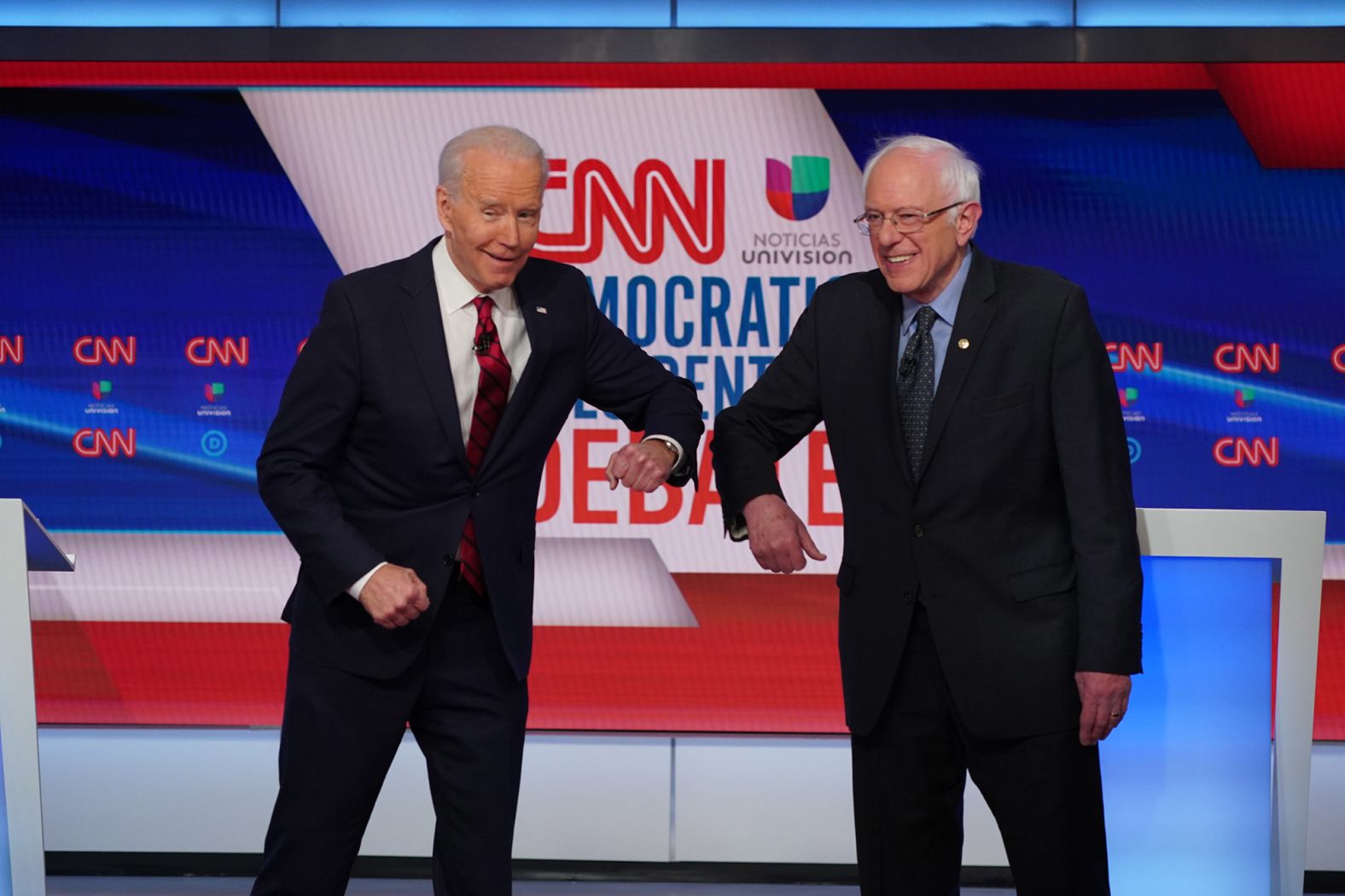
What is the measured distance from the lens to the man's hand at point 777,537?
2.22m

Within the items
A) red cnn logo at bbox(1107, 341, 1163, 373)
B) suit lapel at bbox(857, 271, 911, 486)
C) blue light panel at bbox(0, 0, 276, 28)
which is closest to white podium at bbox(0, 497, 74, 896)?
suit lapel at bbox(857, 271, 911, 486)

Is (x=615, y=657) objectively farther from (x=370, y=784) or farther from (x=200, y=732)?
(x=370, y=784)

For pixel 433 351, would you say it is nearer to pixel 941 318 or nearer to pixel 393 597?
pixel 393 597

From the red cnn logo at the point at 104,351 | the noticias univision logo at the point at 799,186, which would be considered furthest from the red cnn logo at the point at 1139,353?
the red cnn logo at the point at 104,351

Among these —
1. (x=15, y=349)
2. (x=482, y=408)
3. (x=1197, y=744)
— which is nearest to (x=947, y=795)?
(x=1197, y=744)

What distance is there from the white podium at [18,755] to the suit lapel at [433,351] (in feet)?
3.05

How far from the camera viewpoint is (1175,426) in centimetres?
400

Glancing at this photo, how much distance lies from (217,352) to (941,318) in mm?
2611

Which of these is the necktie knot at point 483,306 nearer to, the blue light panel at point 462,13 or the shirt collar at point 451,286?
the shirt collar at point 451,286

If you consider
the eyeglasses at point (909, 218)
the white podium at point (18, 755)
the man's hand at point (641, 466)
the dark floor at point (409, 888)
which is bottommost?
the dark floor at point (409, 888)

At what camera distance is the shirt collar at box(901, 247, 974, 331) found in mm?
2232

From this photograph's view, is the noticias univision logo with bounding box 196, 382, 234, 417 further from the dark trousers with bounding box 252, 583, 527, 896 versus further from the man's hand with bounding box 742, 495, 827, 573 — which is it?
the man's hand with bounding box 742, 495, 827, 573

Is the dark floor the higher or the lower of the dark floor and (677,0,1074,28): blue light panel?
the lower

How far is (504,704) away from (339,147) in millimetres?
2283
